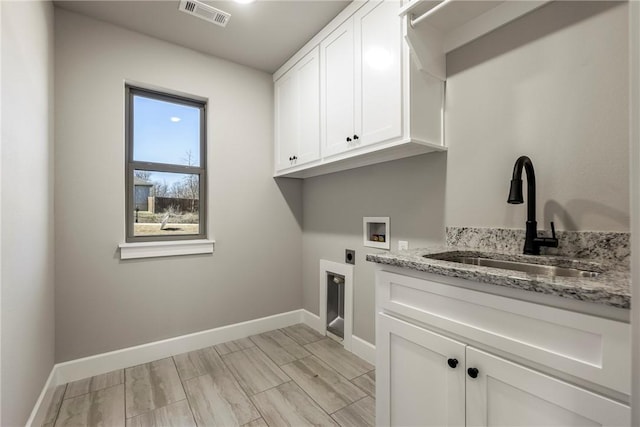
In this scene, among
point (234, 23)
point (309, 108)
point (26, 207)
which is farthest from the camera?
point (309, 108)

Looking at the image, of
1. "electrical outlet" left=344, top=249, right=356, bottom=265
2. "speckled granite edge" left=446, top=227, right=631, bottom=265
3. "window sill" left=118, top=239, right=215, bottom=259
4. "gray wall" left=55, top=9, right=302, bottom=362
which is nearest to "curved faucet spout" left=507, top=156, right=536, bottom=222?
"speckled granite edge" left=446, top=227, right=631, bottom=265

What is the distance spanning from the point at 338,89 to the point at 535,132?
1220mm

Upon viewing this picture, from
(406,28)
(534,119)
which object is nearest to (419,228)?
(534,119)

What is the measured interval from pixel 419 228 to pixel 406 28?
3.70 feet

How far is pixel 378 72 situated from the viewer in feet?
5.75

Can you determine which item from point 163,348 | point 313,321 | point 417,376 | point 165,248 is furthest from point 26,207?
point 313,321

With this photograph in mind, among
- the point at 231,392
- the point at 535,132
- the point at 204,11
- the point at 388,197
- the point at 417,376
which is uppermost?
the point at 204,11

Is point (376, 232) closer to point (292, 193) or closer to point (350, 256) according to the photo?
point (350, 256)

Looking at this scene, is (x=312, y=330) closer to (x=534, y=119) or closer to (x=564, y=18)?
(x=534, y=119)

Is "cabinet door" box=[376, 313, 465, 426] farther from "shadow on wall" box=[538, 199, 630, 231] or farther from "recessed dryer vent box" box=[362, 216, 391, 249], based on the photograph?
"recessed dryer vent box" box=[362, 216, 391, 249]

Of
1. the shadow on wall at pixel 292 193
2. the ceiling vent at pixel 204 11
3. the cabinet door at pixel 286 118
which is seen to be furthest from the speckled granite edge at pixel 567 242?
the ceiling vent at pixel 204 11

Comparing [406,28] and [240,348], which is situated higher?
[406,28]

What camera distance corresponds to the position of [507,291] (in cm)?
92

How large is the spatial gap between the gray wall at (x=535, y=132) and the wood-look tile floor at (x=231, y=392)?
109cm
